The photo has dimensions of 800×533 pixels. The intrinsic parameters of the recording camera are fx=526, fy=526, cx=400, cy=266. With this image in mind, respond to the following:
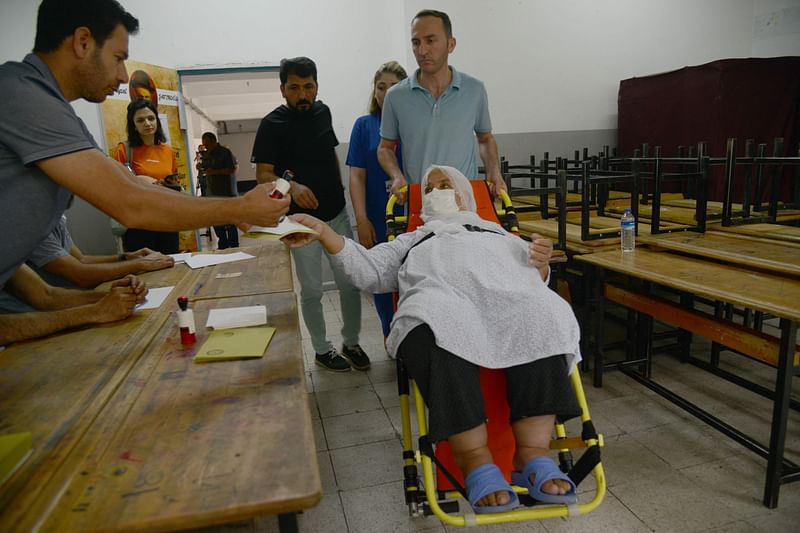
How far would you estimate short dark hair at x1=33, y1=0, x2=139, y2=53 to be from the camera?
4.43 feet

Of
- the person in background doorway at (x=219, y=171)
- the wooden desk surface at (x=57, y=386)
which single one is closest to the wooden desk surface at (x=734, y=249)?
the wooden desk surface at (x=57, y=386)

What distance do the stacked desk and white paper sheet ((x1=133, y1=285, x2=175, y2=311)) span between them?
214mm

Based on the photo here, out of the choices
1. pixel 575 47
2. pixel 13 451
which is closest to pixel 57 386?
pixel 13 451

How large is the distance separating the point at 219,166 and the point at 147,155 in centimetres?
273

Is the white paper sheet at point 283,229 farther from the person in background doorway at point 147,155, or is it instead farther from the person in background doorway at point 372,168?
the person in background doorway at point 147,155

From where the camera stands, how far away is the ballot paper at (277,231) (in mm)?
1521

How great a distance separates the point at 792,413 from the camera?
2.50 metres

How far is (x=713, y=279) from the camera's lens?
2129 mm

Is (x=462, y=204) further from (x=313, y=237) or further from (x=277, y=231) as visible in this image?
(x=277, y=231)

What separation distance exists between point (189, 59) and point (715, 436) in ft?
16.0

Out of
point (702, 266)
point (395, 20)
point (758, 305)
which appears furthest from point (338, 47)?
point (758, 305)

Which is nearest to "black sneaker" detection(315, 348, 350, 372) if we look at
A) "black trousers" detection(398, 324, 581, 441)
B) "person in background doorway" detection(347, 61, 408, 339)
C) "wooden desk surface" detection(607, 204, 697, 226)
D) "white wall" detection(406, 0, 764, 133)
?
"person in background doorway" detection(347, 61, 408, 339)

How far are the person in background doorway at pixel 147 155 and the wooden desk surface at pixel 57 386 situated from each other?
2.42 meters

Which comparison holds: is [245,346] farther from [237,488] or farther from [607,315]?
[607,315]
